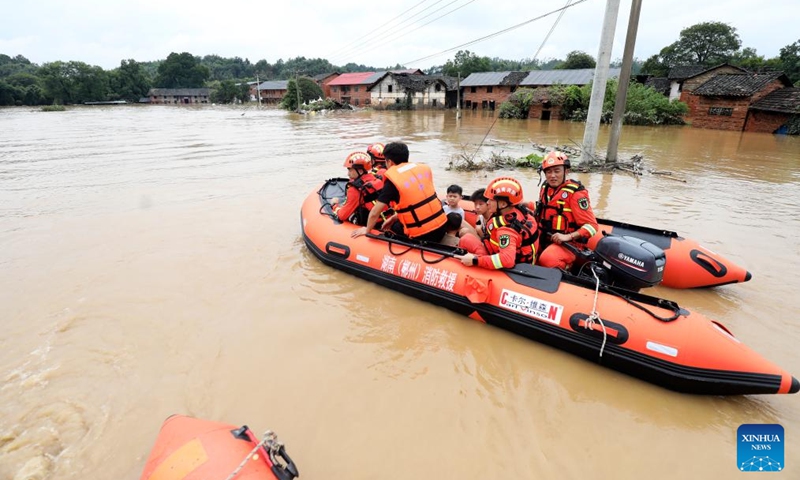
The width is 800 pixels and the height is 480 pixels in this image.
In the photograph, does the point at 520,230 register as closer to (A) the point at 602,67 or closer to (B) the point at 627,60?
(A) the point at 602,67

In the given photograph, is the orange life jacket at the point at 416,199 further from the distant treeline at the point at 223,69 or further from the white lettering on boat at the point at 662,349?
the distant treeline at the point at 223,69

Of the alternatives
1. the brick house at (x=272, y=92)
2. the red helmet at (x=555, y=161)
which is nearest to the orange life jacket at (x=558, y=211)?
the red helmet at (x=555, y=161)

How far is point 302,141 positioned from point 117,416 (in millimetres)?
14516

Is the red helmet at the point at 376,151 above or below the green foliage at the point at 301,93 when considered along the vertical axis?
below

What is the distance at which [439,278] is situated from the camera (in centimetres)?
363

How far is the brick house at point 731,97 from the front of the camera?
1750 centimetres

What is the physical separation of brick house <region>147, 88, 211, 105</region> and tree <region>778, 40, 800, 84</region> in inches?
2730

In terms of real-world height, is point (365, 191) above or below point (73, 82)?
below

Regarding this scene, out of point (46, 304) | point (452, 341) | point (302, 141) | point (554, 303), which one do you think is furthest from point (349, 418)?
point (302, 141)

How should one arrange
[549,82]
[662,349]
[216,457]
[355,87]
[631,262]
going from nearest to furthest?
[216,457] < [662,349] < [631,262] < [549,82] < [355,87]

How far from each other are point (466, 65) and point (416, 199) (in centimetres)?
5488

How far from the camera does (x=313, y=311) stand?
3805 millimetres

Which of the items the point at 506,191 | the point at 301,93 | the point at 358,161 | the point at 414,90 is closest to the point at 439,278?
the point at 506,191

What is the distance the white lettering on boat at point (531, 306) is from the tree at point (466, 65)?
51.6 m
